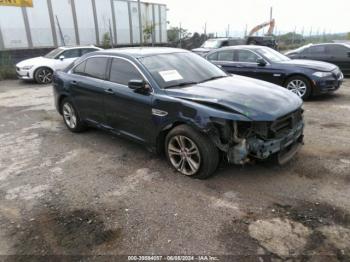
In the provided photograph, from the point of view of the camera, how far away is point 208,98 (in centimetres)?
378

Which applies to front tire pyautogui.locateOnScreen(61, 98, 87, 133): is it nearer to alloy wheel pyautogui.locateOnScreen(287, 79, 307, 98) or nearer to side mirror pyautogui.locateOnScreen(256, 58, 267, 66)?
side mirror pyautogui.locateOnScreen(256, 58, 267, 66)

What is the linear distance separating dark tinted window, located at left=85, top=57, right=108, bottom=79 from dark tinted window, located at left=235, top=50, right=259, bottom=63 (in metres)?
4.97

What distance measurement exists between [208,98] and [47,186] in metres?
2.38

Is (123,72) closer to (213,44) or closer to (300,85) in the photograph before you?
(300,85)

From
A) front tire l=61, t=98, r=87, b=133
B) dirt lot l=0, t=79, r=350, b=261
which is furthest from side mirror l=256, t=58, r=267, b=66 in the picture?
front tire l=61, t=98, r=87, b=133

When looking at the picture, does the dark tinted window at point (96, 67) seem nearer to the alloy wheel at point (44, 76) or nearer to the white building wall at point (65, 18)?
the alloy wheel at point (44, 76)

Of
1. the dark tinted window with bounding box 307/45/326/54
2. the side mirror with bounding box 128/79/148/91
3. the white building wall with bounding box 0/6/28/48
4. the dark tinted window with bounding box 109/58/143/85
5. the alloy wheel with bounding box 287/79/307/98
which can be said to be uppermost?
the white building wall with bounding box 0/6/28/48

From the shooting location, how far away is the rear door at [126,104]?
4285 millimetres

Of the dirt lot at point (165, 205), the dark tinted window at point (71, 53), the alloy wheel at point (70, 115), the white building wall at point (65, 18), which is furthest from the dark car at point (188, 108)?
the white building wall at point (65, 18)

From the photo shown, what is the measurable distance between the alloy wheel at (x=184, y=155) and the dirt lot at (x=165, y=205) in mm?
138

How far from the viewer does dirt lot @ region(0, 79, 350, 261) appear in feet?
9.30

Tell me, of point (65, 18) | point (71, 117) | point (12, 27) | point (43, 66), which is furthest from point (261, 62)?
point (65, 18)

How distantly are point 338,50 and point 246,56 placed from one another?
15.6ft

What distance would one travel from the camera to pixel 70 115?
19.8ft
